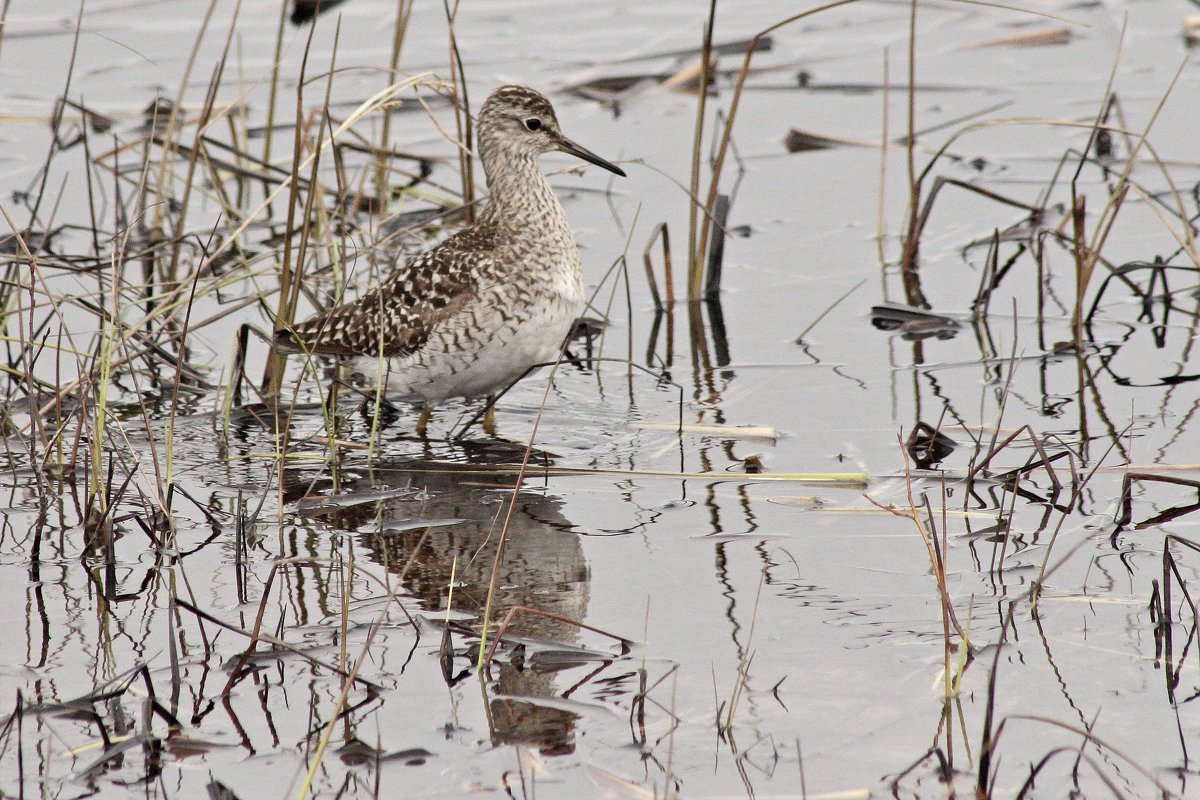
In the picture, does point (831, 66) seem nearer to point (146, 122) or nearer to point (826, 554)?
point (146, 122)

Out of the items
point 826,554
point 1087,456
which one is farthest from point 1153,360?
point 826,554

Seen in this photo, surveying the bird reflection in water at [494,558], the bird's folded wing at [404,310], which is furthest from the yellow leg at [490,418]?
the bird's folded wing at [404,310]

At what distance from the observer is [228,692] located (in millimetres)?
4410

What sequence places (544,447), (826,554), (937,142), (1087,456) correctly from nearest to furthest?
(826,554) < (1087,456) < (544,447) < (937,142)

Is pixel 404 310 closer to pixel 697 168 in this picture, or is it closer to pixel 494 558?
pixel 697 168

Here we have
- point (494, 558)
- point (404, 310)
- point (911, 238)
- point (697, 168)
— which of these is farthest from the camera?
point (911, 238)

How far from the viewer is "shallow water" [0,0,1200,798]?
4062mm

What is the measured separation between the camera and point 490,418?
285 inches

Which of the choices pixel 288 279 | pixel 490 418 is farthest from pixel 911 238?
pixel 288 279

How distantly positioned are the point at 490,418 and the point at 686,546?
1956 millimetres

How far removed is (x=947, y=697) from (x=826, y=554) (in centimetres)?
121

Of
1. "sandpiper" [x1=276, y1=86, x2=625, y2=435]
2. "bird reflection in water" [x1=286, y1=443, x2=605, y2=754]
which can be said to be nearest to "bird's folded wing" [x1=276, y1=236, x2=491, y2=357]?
"sandpiper" [x1=276, y1=86, x2=625, y2=435]

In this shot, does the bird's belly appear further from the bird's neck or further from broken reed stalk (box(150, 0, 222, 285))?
broken reed stalk (box(150, 0, 222, 285))

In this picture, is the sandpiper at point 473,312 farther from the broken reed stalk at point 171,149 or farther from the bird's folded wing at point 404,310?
the broken reed stalk at point 171,149
